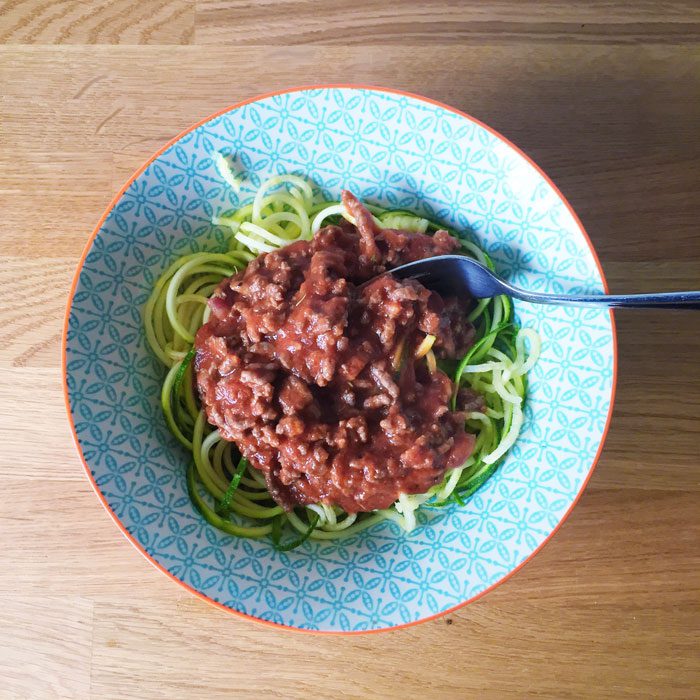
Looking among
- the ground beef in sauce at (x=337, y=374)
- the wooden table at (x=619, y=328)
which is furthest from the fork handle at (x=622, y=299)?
the wooden table at (x=619, y=328)

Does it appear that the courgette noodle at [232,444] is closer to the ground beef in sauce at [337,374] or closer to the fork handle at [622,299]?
the ground beef in sauce at [337,374]

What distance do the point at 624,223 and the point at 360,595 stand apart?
2609 millimetres

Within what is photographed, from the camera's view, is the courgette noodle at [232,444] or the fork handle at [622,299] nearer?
the fork handle at [622,299]

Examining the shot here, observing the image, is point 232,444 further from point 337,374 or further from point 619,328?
point 619,328

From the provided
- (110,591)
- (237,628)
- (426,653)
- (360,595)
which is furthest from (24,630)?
(426,653)

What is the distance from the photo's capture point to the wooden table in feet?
12.3

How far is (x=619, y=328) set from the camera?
3.77 metres

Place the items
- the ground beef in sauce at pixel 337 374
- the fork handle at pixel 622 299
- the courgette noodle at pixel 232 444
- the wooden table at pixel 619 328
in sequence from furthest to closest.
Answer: the wooden table at pixel 619 328 → the courgette noodle at pixel 232 444 → the ground beef in sauce at pixel 337 374 → the fork handle at pixel 622 299

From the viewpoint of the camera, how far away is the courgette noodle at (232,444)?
3.42 meters

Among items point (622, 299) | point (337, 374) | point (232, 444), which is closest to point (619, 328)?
point (622, 299)

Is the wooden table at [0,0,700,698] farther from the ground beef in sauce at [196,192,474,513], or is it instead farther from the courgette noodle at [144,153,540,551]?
the ground beef in sauce at [196,192,474,513]

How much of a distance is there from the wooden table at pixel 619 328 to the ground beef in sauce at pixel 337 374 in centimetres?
108

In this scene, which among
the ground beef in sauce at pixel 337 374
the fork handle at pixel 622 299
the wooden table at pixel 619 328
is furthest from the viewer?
the wooden table at pixel 619 328

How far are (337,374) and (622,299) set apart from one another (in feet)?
4.52
